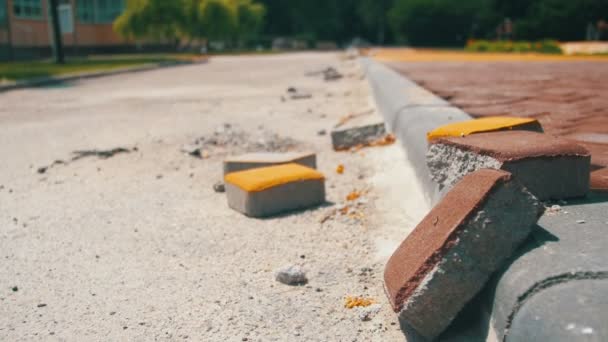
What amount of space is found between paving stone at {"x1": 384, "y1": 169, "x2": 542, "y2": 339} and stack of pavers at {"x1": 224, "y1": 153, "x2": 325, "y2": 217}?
1624 millimetres

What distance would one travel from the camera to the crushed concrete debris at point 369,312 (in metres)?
2.16

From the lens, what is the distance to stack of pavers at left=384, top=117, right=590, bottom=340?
1765mm

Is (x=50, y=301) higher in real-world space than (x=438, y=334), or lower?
lower

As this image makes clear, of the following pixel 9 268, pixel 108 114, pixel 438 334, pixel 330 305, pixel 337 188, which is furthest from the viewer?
pixel 108 114

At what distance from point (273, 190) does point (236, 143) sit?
209 cm

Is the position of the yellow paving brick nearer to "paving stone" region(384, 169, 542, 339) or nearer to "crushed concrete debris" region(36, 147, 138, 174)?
"paving stone" region(384, 169, 542, 339)

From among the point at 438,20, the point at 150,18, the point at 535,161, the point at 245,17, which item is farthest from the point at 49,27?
Answer: the point at 535,161

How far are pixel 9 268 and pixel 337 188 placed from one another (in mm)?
1970

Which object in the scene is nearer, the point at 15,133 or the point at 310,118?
the point at 15,133

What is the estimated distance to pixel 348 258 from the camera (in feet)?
9.05

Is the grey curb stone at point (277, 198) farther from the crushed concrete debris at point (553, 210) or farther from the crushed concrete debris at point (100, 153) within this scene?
the crushed concrete debris at point (100, 153)

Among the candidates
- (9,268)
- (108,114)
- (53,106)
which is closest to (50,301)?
(9,268)

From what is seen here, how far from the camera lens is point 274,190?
342cm

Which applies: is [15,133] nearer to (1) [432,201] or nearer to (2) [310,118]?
(2) [310,118]
